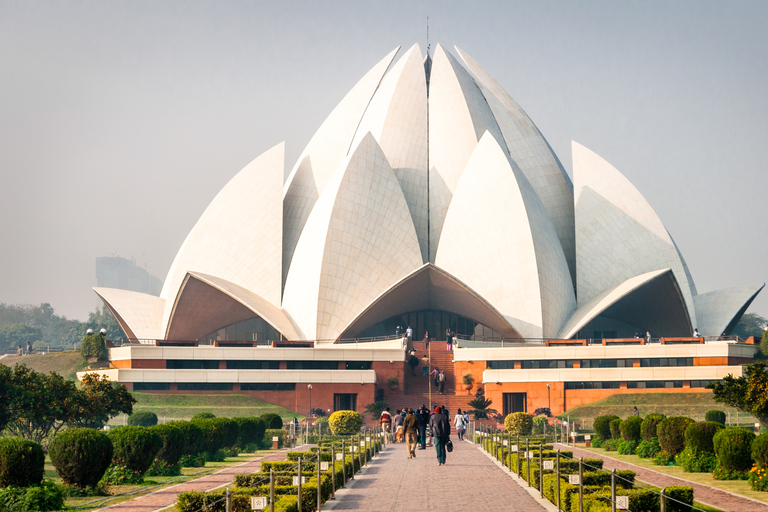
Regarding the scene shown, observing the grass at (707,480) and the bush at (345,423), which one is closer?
the grass at (707,480)

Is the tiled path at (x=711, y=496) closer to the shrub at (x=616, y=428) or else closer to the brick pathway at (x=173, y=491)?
the shrub at (x=616, y=428)

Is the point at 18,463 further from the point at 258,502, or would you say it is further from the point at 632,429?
the point at 632,429

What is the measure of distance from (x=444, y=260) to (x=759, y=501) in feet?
118

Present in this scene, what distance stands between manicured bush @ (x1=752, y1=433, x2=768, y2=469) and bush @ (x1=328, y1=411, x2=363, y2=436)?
16.9 m

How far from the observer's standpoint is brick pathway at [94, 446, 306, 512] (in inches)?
456

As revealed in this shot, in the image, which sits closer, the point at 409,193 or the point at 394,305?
the point at 394,305

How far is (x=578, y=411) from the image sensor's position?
35.8m

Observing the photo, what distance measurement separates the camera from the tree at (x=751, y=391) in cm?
2211

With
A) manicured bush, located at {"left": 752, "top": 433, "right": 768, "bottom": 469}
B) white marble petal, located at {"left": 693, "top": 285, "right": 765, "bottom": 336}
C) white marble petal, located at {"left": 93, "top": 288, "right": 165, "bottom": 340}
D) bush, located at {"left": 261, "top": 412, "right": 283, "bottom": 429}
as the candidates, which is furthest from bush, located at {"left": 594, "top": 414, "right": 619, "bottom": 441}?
white marble petal, located at {"left": 93, "top": 288, "right": 165, "bottom": 340}

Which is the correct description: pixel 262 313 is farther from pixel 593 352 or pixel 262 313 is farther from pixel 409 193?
pixel 593 352

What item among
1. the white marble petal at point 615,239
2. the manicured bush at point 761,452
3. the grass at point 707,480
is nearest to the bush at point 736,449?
the grass at point 707,480

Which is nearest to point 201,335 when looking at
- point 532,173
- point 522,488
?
point 532,173

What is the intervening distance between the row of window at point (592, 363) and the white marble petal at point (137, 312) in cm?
2030

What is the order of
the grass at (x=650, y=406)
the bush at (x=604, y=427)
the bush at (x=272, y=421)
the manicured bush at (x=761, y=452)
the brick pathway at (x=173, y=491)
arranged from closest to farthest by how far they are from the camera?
1. the brick pathway at (x=173, y=491)
2. the manicured bush at (x=761, y=452)
3. the bush at (x=604, y=427)
4. the bush at (x=272, y=421)
5. the grass at (x=650, y=406)
